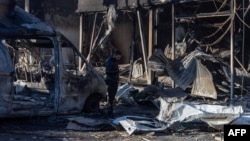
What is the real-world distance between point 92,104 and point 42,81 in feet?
4.86

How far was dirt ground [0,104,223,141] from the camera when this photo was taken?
9.52 metres

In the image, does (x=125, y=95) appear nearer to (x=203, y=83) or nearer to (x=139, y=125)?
(x=203, y=83)

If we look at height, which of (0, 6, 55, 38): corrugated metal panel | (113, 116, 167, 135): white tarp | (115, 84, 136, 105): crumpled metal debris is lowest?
(113, 116, 167, 135): white tarp

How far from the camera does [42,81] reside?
12914 mm

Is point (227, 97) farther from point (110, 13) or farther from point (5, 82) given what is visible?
point (5, 82)

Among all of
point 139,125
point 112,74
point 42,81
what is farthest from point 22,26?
point 139,125

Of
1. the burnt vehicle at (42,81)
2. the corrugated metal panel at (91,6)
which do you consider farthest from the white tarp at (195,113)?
the corrugated metal panel at (91,6)

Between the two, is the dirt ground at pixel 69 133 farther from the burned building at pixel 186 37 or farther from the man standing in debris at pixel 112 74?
the burned building at pixel 186 37

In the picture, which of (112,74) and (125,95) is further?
(125,95)

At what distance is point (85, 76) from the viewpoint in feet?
39.5

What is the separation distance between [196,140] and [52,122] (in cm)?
336

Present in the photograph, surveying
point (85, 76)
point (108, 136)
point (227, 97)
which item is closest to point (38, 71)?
point (85, 76)

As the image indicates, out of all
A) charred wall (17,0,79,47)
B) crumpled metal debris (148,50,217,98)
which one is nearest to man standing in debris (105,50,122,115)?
crumpled metal debris (148,50,217,98)

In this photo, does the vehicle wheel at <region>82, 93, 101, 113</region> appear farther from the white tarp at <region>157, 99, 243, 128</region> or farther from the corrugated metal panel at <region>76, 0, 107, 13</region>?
the corrugated metal panel at <region>76, 0, 107, 13</region>
